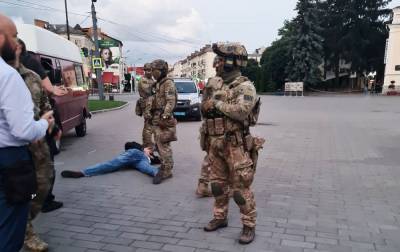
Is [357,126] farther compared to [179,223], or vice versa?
[357,126]

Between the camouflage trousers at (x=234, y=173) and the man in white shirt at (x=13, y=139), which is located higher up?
the man in white shirt at (x=13, y=139)

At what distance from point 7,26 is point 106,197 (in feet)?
11.1

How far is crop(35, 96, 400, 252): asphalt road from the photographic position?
3879 millimetres

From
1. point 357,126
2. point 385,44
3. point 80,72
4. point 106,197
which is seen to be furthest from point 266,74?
point 106,197

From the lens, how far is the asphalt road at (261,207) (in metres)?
3.88

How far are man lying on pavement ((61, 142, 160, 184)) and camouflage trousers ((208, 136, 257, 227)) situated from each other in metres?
2.45

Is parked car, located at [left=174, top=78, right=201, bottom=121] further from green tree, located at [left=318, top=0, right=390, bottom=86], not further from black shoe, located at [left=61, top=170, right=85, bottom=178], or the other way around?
green tree, located at [left=318, top=0, right=390, bottom=86]

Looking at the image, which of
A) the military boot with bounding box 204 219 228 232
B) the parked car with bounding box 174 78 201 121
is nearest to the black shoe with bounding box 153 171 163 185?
the military boot with bounding box 204 219 228 232

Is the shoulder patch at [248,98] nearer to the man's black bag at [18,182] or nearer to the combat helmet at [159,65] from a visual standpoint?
the man's black bag at [18,182]

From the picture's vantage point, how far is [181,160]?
7.82 m

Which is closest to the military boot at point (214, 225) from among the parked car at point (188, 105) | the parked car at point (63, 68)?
the parked car at point (63, 68)

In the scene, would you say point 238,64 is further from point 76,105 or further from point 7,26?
point 76,105

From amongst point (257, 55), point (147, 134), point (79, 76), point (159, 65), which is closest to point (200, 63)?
point (257, 55)

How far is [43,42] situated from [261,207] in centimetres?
613
